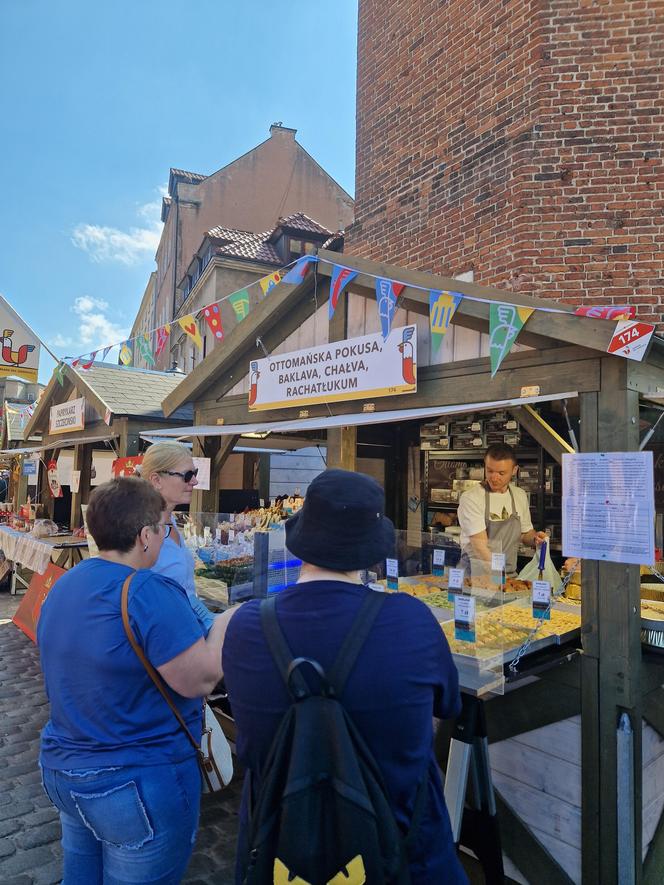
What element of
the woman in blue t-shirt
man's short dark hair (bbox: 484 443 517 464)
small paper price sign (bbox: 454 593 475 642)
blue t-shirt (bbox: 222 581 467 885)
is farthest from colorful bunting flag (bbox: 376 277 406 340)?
blue t-shirt (bbox: 222 581 467 885)

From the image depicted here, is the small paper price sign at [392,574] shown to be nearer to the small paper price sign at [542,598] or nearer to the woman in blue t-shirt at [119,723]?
the small paper price sign at [542,598]

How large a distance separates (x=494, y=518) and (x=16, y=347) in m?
7.78

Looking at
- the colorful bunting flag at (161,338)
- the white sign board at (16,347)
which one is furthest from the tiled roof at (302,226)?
the colorful bunting flag at (161,338)

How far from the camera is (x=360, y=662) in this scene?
131 cm

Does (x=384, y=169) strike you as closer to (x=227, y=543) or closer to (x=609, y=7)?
(x=609, y=7)

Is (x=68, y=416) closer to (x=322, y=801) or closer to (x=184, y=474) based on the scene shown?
(x=184, y=474)

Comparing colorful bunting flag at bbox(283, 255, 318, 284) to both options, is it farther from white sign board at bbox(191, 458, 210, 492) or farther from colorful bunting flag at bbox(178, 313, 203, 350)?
white sign board at bbox(191, 458, 210, 492)

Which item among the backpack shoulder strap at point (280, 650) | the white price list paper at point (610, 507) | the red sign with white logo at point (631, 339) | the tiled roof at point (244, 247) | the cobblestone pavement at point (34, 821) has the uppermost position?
the tiled roof at point (244, 247)

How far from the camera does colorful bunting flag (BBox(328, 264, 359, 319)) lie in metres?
4.54

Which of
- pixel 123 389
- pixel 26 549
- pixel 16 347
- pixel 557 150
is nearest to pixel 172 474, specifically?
pixel 123 389

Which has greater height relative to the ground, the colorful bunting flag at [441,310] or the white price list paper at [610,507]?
the colorful bunting flag at [441,310]

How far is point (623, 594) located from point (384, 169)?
8325 millimetres

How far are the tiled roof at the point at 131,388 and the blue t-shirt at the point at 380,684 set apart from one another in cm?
672

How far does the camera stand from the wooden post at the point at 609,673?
2824 mm
